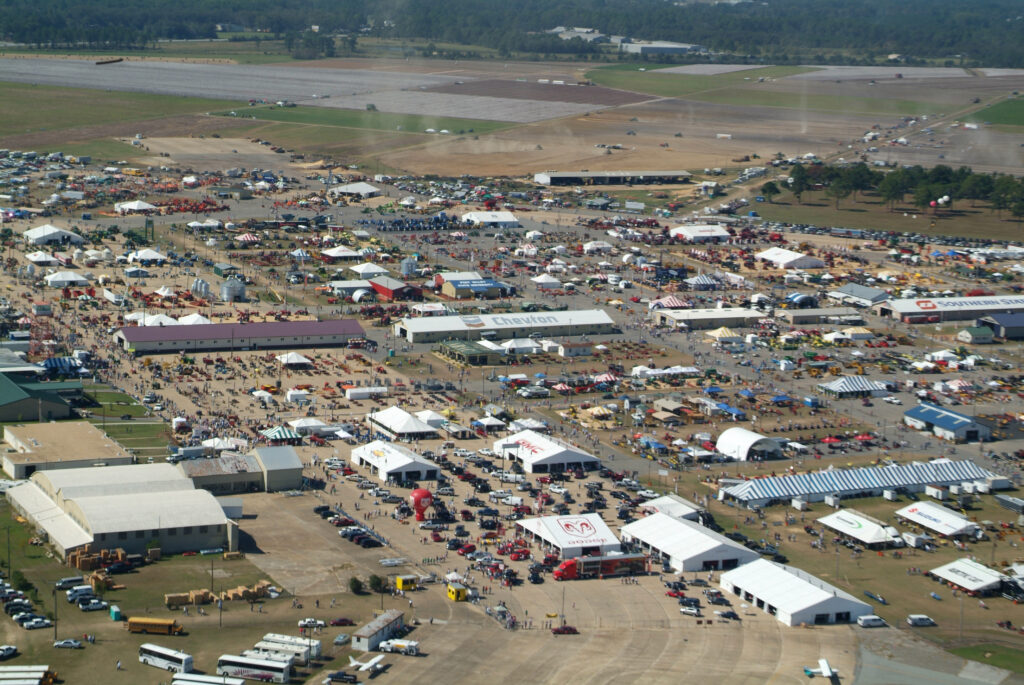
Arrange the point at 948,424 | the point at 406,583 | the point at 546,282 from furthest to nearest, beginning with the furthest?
the point at 546,282, the point at 948,424, the point at 406,583

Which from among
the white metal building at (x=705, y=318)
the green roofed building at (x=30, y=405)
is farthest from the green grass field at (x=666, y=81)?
the green roofed building at (x=30, y=405)

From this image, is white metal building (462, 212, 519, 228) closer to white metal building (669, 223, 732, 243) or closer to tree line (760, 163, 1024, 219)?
white metal building (669, 223, 732, 243)

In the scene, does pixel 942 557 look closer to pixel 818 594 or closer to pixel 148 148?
pixel 818 594

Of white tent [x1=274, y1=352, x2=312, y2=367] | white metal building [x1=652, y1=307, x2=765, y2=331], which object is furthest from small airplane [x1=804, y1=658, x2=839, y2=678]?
white metal building [x1=652, y1=307, x2=765, y2=331]

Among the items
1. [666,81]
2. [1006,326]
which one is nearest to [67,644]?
[1006,326]

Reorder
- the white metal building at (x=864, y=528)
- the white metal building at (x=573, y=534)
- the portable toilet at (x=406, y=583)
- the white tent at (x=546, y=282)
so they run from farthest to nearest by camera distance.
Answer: the white tent at (x=546, y=282) → the white metal building at (x=864, y=528) → the white metal building at (x=573, y=534) → the portable toilet at (x=406, y=583)

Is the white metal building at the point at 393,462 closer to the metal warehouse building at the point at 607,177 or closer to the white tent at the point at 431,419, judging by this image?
the white tent at the point at 431,419

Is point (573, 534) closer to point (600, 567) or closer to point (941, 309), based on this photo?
point (600, 567)
